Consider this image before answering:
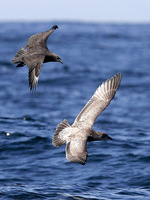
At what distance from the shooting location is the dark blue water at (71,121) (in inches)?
473

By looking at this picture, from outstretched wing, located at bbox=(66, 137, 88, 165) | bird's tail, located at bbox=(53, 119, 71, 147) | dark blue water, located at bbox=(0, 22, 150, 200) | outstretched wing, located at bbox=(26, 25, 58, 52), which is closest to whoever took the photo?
outstretched wing, located at bbox=(66, 137, 88, 165)

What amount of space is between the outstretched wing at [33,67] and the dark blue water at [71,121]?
9.39 ft

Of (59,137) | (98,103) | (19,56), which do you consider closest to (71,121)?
(98,103)

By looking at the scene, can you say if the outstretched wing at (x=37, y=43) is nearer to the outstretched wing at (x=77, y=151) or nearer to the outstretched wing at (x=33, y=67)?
the outstretched wing at (x=33, y=67)

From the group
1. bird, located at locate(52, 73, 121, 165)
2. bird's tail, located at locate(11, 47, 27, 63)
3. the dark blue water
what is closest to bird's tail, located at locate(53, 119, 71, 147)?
bird, located at locate(52, 73, 121, 165)

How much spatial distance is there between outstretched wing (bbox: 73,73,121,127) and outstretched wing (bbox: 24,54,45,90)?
1370 mm

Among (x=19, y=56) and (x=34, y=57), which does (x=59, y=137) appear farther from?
(x=19, y=56)

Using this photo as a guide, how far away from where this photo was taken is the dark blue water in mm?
12016

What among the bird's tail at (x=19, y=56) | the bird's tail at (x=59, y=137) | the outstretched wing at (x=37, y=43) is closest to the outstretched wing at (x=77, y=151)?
the bird's tail at (x=59, y=137)

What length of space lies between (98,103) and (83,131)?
120cm

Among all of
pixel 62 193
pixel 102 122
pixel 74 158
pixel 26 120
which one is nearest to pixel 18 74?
pixel 102 122

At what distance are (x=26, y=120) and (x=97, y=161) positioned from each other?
5.23 meters

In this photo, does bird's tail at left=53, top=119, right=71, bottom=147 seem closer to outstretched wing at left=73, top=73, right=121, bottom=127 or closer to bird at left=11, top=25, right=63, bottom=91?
outstretched wing at left=73, top=73, right=121, bottom=127

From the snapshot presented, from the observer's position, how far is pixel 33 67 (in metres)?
10.2
